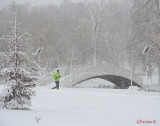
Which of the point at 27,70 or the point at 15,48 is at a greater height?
the point at 15,48

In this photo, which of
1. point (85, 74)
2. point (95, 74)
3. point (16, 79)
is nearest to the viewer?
point (16, 79)

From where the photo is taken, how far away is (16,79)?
7035 mm

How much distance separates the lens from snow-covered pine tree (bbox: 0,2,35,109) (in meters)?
6.80

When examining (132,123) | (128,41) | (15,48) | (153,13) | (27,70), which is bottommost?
(132,123)

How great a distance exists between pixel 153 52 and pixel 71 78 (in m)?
9.08

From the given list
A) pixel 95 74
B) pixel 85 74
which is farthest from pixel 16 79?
pixel 95 74

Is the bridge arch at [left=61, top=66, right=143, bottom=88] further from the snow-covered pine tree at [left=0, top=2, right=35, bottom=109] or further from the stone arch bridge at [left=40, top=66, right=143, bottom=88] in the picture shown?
the snow-covered pine tree at [left=0, top=2, right=35, bottom=109]

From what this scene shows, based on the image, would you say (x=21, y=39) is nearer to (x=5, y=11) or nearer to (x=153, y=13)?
(x=153, y=13)

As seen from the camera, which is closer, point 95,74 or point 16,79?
point 16,79

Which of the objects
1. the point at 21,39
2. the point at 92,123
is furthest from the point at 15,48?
the point at 92,123

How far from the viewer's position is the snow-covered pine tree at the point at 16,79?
22.3 ft

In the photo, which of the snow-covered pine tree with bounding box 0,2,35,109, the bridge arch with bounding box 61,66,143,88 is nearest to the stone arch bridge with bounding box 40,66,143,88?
the bridge arch with bounding box 61,66,143,88

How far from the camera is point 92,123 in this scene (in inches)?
210

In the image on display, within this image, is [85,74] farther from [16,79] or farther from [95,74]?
[16,79]
